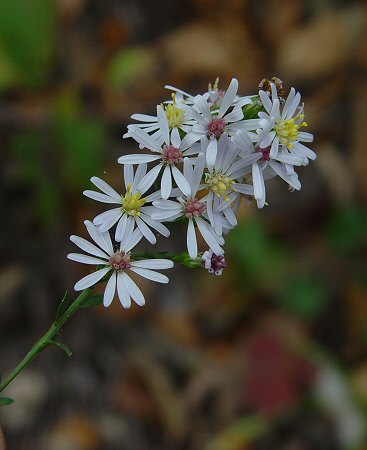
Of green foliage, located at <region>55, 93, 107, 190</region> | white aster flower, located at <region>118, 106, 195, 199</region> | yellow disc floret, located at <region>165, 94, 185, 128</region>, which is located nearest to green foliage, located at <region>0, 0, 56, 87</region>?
green foliage, located at <region>55, 93, 107, 190</region>

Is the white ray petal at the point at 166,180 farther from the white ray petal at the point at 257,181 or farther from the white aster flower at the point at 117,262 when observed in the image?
the white ray petal at the point at 257,181

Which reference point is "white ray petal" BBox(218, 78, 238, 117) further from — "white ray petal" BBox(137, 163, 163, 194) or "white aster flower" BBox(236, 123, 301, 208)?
"white ray petal" BBox(137, 163, 163, 194)

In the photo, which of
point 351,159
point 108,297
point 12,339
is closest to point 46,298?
point 12,339

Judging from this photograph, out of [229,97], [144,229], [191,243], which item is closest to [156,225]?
[144,229]

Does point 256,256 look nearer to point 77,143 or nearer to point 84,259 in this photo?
point 77,143

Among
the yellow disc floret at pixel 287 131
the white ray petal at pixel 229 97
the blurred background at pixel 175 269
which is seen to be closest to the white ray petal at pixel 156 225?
the white ray petal at pixel 229 97

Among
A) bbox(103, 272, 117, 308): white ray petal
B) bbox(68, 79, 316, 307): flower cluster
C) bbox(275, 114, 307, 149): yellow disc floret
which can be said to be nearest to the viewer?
bbox(103, 272, 117, 308): white ray petal
